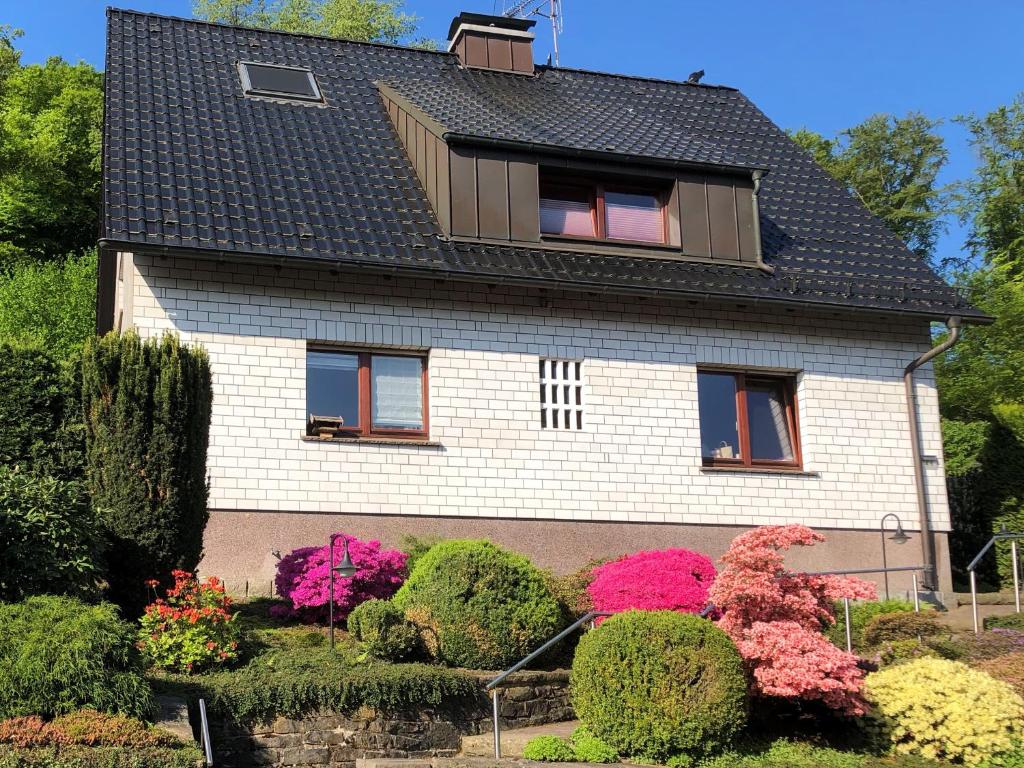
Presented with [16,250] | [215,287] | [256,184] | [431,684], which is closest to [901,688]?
[431,684]

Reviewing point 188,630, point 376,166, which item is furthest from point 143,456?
point 376,166

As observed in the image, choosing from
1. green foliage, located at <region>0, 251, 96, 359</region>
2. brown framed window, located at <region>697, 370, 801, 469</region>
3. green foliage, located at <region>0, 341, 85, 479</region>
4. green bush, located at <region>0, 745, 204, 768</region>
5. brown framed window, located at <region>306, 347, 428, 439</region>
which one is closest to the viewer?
green bush, located at <region>0, 745, 204, 768</region>

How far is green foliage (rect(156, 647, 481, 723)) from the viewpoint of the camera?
1068 centimetres

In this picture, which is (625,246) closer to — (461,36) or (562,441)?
(562,441)

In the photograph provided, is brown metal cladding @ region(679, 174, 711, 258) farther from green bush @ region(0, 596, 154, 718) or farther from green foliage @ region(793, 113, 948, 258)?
green foliage @ region(793, 113, 948, 258)

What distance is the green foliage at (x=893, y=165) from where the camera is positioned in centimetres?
3769

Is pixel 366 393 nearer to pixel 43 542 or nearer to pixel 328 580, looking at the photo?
pixel 328 580

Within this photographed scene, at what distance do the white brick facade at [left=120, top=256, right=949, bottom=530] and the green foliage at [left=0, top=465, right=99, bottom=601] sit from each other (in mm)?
3835

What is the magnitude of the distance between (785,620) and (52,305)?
23400 millimetres

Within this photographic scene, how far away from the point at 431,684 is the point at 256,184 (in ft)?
26.9

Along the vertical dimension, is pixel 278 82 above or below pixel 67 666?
above

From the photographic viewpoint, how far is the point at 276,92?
1947 cm

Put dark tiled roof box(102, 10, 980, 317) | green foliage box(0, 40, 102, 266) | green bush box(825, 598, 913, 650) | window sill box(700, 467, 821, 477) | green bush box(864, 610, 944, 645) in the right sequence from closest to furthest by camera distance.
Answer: green bush box(864, 610, 944, 645), green bush box(825, 598, 913, 650), dark tiled roof box(102, 10, 980, 317), window sill box(700, 467, 821, 477), green foliage box(0, 40, 102, 266)

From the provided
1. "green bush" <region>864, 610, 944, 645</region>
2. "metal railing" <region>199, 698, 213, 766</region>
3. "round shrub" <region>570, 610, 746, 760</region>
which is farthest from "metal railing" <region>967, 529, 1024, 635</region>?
"metal railing" <region>199, 698, 213, 766</region>
